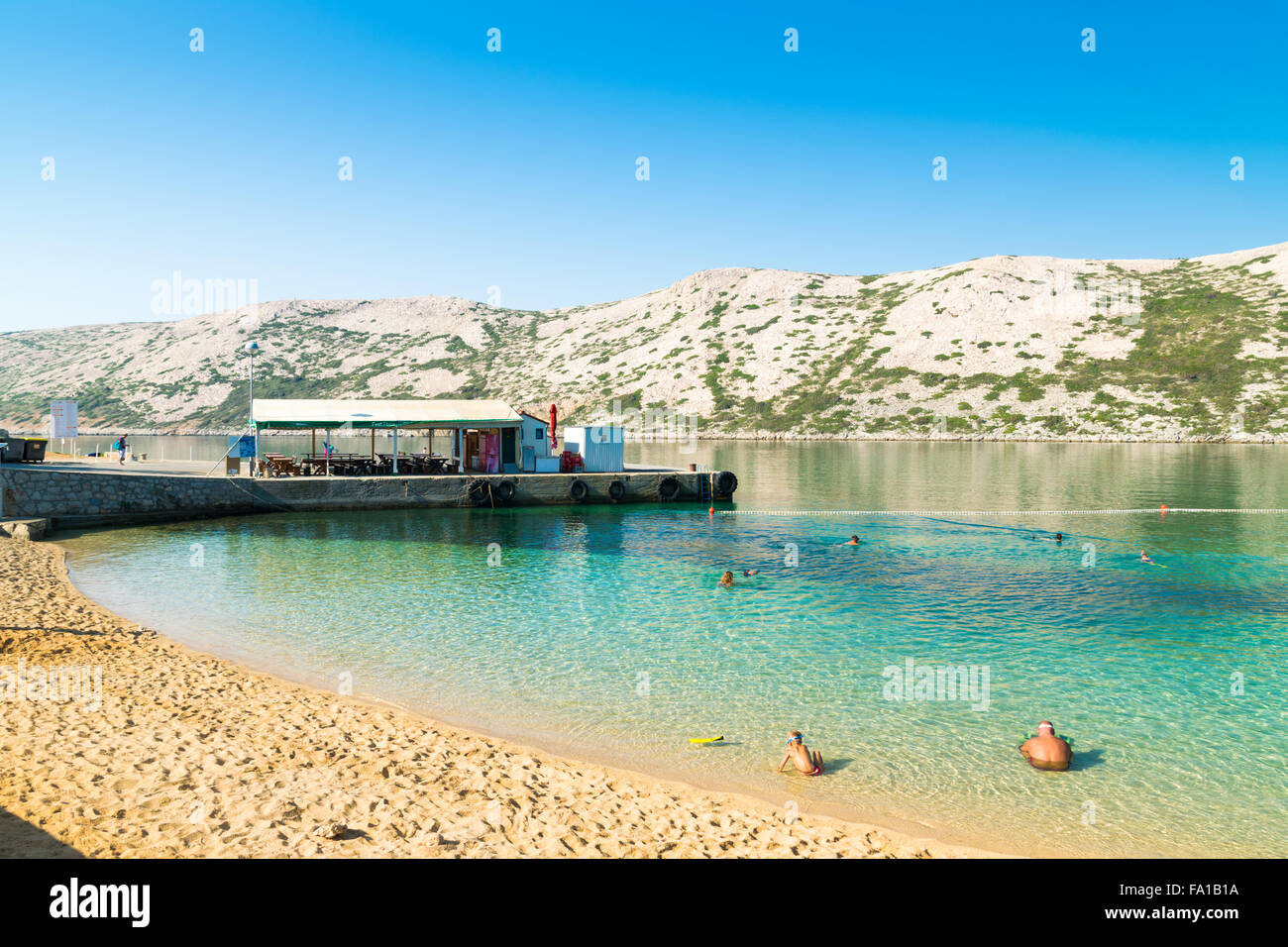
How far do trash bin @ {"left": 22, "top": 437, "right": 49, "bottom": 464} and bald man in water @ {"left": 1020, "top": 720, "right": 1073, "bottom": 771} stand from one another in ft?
167

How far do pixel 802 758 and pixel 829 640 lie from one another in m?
7.85

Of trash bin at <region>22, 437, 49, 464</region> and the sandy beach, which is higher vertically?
trash bin at <region>22, 437, 49, 464</region>

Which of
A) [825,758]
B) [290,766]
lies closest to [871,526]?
[825,758]

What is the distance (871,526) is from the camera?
39.1 m

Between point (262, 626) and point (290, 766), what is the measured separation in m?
11.0

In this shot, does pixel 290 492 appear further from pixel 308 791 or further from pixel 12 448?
pixel 308 791

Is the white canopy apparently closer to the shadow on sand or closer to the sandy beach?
the sandy beach

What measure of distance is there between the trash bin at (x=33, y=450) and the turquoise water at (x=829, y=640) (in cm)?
1234

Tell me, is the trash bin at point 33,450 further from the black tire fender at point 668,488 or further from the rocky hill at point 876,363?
the rocky hill at point 876,363

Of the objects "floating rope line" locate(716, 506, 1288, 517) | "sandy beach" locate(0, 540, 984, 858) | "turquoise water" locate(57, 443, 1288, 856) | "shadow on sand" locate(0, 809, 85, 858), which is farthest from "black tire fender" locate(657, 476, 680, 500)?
"shadow on sand" locate(0, 809, 85, 858)

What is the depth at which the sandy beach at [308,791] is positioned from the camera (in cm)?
872

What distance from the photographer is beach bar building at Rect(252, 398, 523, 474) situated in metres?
45.4

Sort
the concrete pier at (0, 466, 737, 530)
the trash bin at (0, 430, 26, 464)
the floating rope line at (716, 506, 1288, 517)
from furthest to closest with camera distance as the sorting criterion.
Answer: the floating rope line at (716, 506, 1288, 517) → the trash bin at (0, 430, 26, 464) → the concrete pier at (0, 466, 737, 530)
